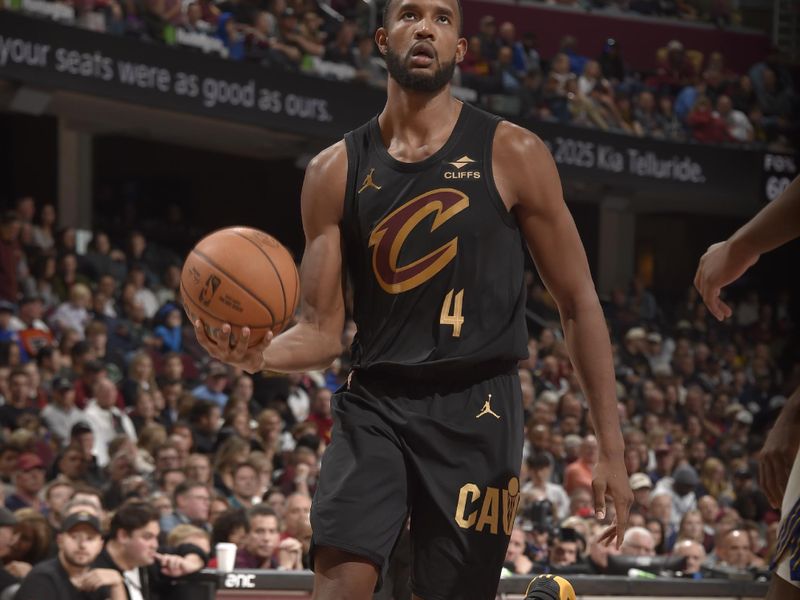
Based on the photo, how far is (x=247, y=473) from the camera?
8.86 m

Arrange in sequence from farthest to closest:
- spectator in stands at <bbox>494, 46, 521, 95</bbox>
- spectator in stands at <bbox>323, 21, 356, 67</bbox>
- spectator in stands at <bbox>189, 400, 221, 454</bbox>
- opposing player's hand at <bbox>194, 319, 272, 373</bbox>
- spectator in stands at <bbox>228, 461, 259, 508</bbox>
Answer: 1. spectator in stands at <bbox>494, 46, 521, 95</bbox>
2. spectator in stands at <bbox>323, 21, 356, 67</bbox>
3. spectator in stands at <bbox>189, 400, 221, 454</bbox>
4. spectator in stands at <bbox>228, 461, 259, 508</bbox>
5. opposing player's hand at <bbox>194, 319, 272, 373</bbox>

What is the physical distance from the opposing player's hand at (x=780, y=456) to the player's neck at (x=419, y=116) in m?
1.25

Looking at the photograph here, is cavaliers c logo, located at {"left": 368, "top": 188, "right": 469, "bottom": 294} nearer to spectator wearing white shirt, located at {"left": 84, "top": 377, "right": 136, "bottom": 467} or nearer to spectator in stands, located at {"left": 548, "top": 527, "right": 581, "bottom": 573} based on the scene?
spectator in stands, located at {"left": 548, "top": 527, "right": 581, "bottom": 573}

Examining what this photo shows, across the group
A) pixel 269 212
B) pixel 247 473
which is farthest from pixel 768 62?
pixel 247 473

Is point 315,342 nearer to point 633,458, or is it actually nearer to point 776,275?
point 633,458

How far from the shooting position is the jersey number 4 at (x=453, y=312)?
3453 millimetres

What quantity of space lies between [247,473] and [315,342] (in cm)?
538

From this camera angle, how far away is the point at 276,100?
47.2ft

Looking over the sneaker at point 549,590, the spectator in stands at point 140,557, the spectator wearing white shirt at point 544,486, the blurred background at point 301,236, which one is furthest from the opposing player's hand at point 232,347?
the spectator wearing white shirt at point 544,486

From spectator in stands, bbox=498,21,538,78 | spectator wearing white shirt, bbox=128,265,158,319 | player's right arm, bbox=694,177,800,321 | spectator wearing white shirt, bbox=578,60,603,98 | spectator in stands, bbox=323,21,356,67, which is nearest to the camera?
player's right arm, bbox=694,177,800,321

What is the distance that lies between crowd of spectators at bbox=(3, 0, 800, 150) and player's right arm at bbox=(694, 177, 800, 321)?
1063cm

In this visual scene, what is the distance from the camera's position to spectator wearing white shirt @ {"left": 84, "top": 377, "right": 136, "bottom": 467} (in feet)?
31.8

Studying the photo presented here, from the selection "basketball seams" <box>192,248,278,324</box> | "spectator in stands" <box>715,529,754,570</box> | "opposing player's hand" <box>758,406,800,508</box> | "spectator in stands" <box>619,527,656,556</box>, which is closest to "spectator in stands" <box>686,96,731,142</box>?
"spectator in stands" <box>715,529,754,570</box>

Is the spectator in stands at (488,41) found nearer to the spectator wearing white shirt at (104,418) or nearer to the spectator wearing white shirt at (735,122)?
the spectator wearing white shirt at (735,122)
